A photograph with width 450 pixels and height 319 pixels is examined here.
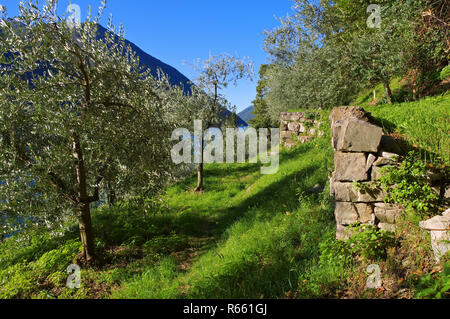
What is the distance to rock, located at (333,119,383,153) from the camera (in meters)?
4.75

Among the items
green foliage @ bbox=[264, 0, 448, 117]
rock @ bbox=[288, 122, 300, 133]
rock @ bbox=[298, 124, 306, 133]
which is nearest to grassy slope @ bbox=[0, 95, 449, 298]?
green foliage @ bbox=[264, 0, 448, 117]

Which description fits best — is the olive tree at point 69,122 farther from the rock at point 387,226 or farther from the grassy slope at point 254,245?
the rock at point 387,226

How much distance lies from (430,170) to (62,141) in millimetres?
8755

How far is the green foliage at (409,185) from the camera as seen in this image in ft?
13.8

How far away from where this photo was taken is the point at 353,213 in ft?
16.0

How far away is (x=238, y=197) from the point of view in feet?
39.7

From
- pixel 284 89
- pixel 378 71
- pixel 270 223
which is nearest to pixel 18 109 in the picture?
pixel 270 223

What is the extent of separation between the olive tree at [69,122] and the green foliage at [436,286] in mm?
6958

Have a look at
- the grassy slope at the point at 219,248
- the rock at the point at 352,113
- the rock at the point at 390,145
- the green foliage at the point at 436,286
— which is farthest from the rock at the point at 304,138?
the green foliage at the point at 436,286

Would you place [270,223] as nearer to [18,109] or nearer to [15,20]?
[18,109]

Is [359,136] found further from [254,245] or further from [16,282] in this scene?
[16,282]

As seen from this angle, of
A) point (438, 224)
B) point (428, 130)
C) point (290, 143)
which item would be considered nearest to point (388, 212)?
point (438, 224)

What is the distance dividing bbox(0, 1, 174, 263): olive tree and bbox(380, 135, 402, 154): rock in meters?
6.30

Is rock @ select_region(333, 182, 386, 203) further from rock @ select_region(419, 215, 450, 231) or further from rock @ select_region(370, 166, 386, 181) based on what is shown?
rock @ select_region(419, 215, 450, 231)
